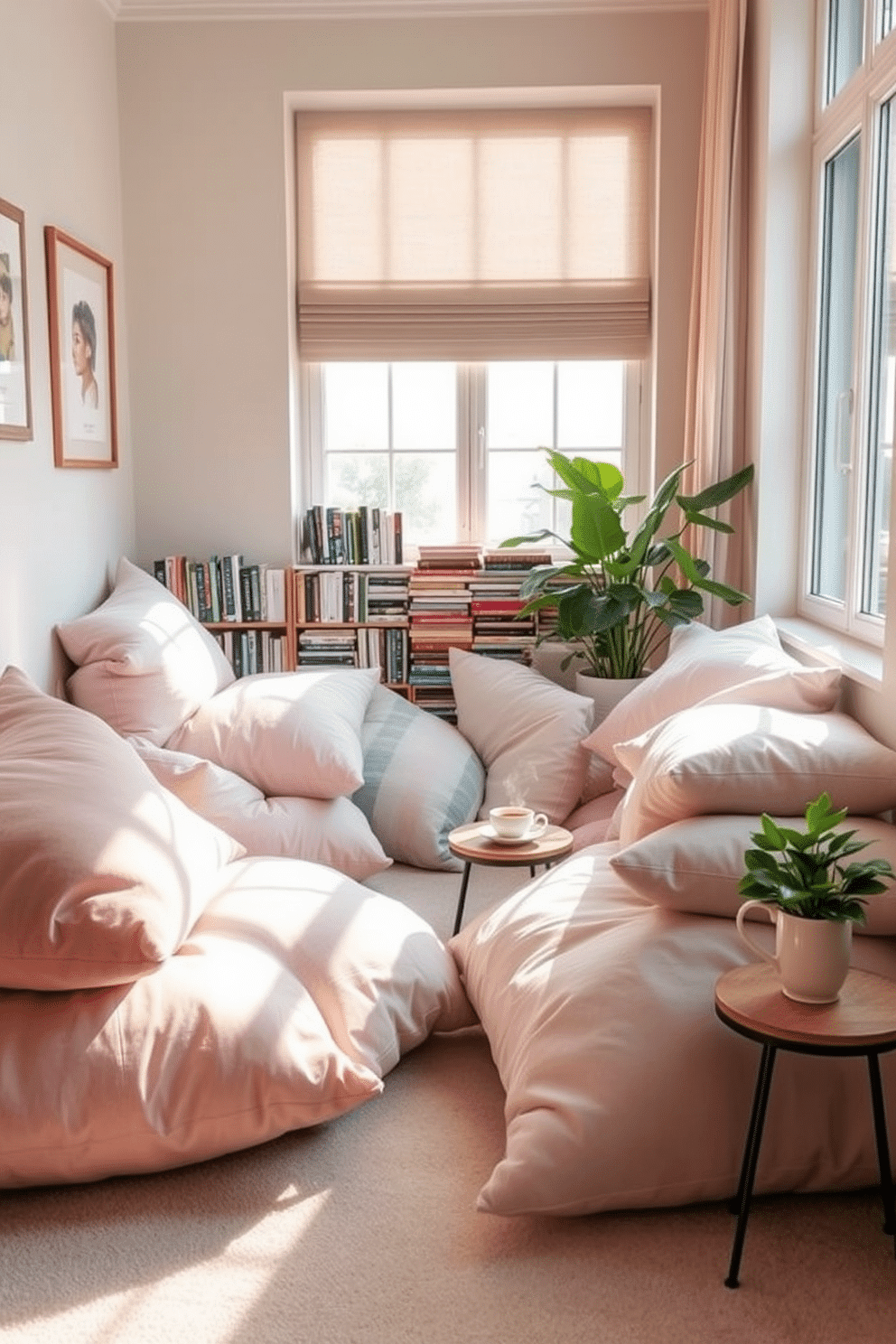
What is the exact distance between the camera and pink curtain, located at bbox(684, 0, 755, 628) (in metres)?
4.48

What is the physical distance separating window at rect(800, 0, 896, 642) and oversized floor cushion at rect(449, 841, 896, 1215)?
146cm

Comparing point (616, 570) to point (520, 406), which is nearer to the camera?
point (616, 570)

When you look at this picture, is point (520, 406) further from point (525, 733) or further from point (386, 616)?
point (525, 733)

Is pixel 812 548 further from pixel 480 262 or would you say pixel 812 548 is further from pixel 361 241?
pixel 361 241

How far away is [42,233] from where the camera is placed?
412 centimetres

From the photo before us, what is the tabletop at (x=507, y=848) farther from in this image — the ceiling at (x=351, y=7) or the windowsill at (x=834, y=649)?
the ceiling at (x=351, y=7)

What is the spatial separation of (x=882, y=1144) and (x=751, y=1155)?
21 cm

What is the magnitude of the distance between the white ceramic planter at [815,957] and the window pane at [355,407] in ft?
12.0

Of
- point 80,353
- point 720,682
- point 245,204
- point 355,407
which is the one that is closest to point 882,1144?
point 720,682

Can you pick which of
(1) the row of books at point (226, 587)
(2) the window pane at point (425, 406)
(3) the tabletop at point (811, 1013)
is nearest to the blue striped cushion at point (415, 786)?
(1) the row of books at point (226, 587)

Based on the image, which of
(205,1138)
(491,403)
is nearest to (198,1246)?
(205,1138)

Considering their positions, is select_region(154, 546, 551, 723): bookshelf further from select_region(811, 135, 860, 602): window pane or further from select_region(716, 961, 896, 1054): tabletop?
select_region(716, 961, 896, 1054): tabletop

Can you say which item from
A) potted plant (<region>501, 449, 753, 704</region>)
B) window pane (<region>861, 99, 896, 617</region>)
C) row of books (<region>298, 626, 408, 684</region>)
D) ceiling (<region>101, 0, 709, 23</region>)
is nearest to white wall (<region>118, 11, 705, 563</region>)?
ceiling (<region>101, 0, 709, 23</region>)

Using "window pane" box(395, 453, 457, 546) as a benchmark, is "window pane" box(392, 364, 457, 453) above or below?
above
